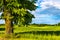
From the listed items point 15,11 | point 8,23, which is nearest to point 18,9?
point 15,11

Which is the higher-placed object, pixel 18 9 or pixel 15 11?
pixel 18 9

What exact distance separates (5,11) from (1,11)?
108 cm

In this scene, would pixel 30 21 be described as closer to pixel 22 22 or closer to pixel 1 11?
pixel 22 22

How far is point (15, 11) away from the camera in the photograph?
106 feet

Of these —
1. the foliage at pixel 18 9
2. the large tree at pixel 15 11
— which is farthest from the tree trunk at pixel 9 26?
the foliage at pixel 18 9

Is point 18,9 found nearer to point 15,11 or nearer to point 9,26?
point 15,11

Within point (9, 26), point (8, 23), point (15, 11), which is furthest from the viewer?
point (9, 26)

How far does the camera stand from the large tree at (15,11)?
106 ft

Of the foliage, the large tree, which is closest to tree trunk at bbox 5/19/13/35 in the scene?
the large tree

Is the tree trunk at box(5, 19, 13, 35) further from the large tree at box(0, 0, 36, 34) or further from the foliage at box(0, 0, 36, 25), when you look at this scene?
the foliage at box(0, 0, 36, 25)

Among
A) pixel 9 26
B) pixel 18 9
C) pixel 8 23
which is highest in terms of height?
pixel 18 9

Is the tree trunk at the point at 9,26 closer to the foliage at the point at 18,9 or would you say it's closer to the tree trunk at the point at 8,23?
the tree trunk at the point at 8,23

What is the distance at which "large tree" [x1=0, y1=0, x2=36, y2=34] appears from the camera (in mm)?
32219

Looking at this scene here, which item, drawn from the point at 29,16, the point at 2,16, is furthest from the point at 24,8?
the point at 2,16
